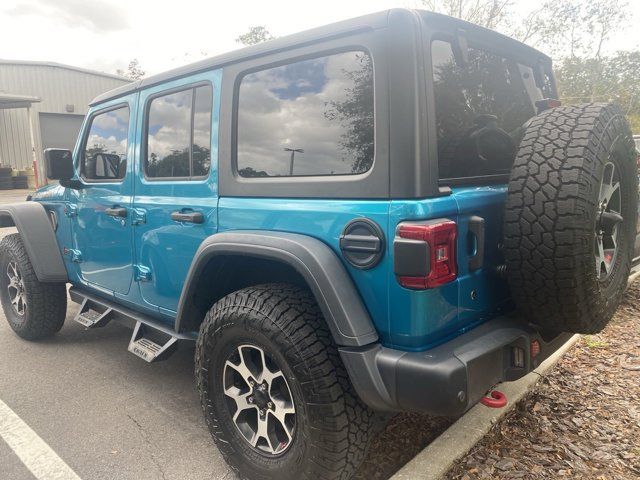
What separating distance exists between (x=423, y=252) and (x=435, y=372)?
43 centimetres

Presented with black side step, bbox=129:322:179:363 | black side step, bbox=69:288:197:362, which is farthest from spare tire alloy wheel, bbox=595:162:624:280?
black side step, bbox=129:322:179:363

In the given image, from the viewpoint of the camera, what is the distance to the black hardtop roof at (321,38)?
1881 mm

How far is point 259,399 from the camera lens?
7.29 feet

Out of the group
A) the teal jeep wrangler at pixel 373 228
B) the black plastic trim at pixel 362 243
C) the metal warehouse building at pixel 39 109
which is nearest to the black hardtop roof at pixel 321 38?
the teal jeep wrangler at pixel 373 228

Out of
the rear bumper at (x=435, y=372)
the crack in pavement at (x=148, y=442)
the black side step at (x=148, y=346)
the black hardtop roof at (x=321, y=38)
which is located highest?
the black hardtop roof at (x=321, y=38)

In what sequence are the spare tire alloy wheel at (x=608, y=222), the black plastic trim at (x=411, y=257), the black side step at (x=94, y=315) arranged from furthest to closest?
the black side step at (x=94, y=315) < the spare tire alloy wheel at (x=608, y=222) < the black plastic trim at (x=411, y=257)

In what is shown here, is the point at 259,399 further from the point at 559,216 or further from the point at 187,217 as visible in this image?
the point at 559,216

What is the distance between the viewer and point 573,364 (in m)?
3.38

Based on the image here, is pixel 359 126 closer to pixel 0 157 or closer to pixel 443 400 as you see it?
pixel 443 400

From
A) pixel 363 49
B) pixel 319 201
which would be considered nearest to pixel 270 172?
pixel 319 201

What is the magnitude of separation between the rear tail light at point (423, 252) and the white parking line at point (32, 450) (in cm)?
198

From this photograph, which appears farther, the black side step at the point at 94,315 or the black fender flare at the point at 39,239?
the black fender flare at the point at 39,239

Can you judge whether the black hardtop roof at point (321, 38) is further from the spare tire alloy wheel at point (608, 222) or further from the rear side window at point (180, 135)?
the spare tire alloy wheel at point (608, 222)

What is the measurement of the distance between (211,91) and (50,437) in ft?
7.07
